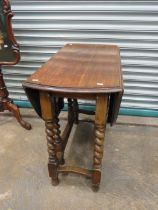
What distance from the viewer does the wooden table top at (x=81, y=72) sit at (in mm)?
1185

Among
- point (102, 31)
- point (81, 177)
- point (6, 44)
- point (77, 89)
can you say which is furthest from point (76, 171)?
point (102, 31)

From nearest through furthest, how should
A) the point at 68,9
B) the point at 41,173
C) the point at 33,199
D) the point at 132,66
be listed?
the point at 33,199, the point at 41,173, the point at 68,9, the point at 132,66

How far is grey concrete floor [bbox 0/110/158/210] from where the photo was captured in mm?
1527

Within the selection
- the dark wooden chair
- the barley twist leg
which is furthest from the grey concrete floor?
the dark wooden chair

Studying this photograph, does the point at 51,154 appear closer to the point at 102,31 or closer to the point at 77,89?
the point at 77,89

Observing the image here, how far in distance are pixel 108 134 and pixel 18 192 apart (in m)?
1.02

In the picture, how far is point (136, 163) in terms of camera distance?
→ 6.03 feet

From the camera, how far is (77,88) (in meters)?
1.17

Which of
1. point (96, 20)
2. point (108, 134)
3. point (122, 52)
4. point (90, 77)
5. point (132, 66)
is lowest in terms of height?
point (108, 134)

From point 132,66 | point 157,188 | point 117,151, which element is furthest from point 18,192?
point 132,66

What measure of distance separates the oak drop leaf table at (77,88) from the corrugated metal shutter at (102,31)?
497mm

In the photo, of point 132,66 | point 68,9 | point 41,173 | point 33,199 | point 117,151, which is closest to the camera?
point 33,199

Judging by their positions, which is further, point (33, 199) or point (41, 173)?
point (41, 173)

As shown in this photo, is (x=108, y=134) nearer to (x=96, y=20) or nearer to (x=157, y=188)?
(x=157, y=188)
